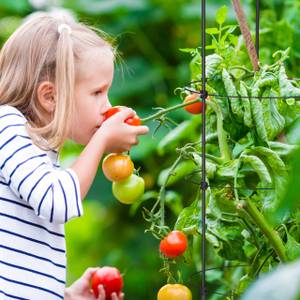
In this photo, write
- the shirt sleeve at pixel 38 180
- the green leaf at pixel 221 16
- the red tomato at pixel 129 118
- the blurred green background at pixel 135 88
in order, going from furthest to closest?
the blurred green background at pixel 135 88, the green leaf at pixel 221 16, the red tomato at pixel 129 118, the shirt sleeve at pixel 38 180

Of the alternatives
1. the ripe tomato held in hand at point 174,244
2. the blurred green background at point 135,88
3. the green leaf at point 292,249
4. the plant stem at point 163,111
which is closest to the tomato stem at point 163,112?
the plant stem at point 163,111

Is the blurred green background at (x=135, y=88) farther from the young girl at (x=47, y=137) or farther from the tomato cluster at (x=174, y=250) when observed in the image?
the tomato cluster at (x=174, y=250)

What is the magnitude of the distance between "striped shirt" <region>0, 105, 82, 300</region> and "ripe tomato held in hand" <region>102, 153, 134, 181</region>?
0.07 metres

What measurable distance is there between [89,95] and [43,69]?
0.35 feet

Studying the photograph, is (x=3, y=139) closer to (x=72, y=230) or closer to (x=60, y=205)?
(x=60, y=205)

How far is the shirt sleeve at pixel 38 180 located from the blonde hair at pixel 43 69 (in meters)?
0.06

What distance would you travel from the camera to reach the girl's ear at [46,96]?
1875 millimetres

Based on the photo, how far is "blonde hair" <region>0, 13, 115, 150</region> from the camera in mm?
Answer: 1833

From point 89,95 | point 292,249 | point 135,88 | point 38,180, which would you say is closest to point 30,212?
point 38,180

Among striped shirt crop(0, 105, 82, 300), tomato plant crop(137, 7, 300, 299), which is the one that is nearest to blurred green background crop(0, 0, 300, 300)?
tomato plant crop(137, 7, 300, 299)

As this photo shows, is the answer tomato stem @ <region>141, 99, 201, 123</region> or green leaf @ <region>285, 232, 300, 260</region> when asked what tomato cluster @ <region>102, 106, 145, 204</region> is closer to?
tomato stem @ <region>141, 99, 201, 123</region>

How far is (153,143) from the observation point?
3900 millimetres

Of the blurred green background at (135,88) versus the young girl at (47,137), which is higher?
the blurred green background at (135,88)

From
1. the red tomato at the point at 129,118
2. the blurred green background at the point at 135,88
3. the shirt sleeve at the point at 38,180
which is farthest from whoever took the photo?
the blurred green background at the point at 135,88
